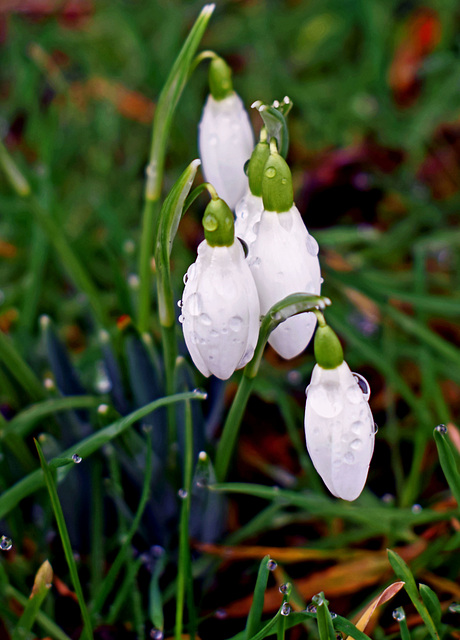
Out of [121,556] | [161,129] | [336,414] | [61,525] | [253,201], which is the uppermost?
[161,129]

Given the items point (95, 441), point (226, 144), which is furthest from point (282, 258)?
point (95, 441)

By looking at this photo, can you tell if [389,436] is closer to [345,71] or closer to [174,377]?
[174,377]

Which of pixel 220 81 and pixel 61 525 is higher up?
pixel 220 81

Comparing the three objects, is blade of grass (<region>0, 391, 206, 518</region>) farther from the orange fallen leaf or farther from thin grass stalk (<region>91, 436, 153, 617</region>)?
the orange fallen leaf

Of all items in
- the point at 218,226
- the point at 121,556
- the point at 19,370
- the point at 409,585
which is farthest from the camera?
the point at 19,370

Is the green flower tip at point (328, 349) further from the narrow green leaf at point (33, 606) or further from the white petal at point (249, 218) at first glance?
the narrow green leaf at point (33, 606)

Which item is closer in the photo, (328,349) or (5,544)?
(328,349)

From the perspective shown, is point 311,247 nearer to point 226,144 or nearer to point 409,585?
point 226,144

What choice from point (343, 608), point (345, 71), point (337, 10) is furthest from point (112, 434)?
point (337, 10)
